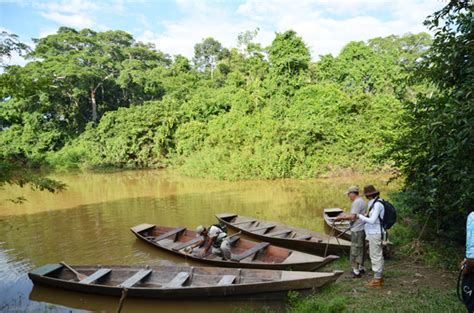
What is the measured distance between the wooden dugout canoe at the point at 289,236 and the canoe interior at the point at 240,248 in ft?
2.58

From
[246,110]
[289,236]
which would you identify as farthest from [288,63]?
[289,236]

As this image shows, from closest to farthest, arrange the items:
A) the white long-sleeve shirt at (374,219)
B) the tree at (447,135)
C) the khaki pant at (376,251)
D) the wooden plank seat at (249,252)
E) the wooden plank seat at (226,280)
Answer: the tree at (447,135), the white long-sleeve shirt at (374,219), the khaki pant at (376,251), the wooden plank seat at (226,280), the wooden plank seat at (249,252)

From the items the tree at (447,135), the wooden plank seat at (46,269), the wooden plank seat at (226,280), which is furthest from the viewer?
the wooden plank seat at (46,269)

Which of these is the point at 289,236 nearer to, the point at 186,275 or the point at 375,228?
the point at 186,275

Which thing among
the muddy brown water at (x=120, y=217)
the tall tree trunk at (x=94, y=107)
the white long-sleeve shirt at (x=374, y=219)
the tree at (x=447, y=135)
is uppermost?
the tall tree trunk at (x=94, y=107)

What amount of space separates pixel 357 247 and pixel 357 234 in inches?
9.8

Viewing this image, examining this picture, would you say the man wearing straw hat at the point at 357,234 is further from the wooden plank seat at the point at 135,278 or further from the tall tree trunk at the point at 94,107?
the tall tree trunk at the point at 94,107

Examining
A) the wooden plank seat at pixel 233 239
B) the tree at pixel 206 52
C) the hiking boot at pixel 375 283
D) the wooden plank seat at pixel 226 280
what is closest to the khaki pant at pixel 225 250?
the wooden plank seat at pixel 233 239

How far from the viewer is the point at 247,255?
8078 mm

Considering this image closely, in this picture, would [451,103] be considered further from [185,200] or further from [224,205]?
[185,200]

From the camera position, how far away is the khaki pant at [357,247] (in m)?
6.48

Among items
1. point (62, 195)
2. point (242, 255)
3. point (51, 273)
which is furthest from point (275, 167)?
point (51, 273)

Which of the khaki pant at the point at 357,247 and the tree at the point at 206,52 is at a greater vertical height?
the tree at the point at 206,52

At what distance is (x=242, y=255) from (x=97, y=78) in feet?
102
